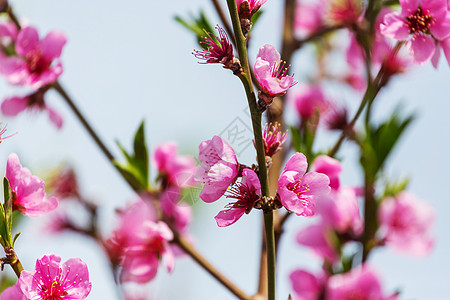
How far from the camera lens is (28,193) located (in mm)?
1184

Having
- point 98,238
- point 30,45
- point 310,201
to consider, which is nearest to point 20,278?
point 98,238

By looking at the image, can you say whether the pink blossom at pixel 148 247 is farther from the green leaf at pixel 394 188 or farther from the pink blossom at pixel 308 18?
the pink blossom at pixel 308 18

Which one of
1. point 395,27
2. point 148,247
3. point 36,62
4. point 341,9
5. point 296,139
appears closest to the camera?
point 395,27

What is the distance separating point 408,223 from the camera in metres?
1.11

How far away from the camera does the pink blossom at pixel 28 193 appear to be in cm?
116

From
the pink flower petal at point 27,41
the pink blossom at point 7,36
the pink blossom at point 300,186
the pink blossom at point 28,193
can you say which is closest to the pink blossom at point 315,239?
the pink blossom at point 300,186

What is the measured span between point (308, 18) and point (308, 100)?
648 millimetres

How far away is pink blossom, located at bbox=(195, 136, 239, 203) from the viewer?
1040 millimetres

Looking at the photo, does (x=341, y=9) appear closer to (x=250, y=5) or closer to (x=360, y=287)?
(x=250, y=5)

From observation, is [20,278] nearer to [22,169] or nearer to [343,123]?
[22,169]

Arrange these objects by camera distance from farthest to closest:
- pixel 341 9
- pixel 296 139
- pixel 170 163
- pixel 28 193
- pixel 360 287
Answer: pixel 341 9, pixel 170 163, pixel 296 139, pixel 28 193, pixel 360 287

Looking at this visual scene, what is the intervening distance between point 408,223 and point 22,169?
85cm

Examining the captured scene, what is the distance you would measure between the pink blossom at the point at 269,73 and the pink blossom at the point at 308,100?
4.69ft

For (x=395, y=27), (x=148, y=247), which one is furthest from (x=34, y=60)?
(x=395, y=27)
